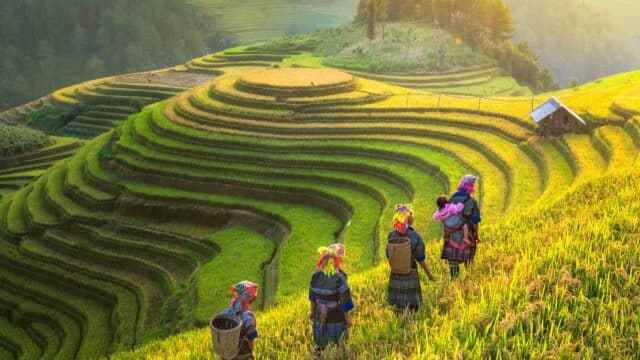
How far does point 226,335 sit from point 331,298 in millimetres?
1237

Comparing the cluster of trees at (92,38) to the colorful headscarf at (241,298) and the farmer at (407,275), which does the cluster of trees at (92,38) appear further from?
the colorful headscarf at (241,298)

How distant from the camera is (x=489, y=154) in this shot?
17.8m

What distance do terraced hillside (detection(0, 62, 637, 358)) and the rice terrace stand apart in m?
0.08

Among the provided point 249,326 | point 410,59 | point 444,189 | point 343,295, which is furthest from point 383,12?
point 249,326

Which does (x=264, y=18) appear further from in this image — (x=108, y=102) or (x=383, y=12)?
(x=108, y=102)

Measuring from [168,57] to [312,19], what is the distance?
86.1 ft

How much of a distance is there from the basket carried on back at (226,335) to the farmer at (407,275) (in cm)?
203

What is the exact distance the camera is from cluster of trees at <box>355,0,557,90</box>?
156 ft

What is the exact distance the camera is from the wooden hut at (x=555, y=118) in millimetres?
16766

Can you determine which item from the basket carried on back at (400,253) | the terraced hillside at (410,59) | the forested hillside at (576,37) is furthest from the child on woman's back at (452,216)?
the forested hillside at (576,37)

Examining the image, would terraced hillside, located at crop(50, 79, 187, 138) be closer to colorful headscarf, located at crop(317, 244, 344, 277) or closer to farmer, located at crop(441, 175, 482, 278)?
farmer, located at crop(441, 175, 482, 278)

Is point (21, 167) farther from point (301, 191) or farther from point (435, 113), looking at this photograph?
Answer: point (435, 113)

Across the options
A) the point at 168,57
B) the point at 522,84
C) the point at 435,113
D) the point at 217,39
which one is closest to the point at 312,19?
the point at 217,39

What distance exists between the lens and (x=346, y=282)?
19.7 feet
